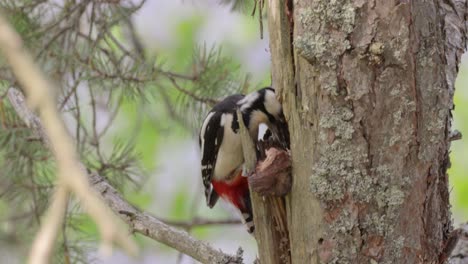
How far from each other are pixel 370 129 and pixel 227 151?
892mm

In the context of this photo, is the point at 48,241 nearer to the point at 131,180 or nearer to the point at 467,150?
the point at 131,180

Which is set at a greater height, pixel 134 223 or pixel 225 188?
pixel 225 188

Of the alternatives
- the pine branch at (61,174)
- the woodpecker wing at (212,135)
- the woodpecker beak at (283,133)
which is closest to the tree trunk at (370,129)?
the woodpecker beak at (283,133)

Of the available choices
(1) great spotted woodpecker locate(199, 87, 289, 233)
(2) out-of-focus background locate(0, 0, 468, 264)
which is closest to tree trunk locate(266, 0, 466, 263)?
(1) great spotted woodpecker locate(199, 87, 289, 233)

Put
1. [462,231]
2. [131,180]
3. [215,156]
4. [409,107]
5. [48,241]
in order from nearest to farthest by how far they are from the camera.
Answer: [48,241]
[409,107]
[462,231]
[215,156]
[131,180]

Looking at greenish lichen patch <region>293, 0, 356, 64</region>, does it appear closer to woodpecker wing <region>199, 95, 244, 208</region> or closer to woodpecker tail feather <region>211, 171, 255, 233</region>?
woodpecker wing <region>199, 95, 244, 208</region>

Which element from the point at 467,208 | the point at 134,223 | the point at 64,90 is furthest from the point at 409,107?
the point at 467,208

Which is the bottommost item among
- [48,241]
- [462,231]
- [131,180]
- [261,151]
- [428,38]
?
[48,241]

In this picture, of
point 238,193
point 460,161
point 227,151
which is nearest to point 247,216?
point 238,193

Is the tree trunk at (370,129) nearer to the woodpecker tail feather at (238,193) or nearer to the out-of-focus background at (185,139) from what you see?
the woodpecker tail feather at (238,193)

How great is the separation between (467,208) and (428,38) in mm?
2976

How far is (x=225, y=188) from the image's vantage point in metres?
2.68

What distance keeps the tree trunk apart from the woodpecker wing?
2.54ft

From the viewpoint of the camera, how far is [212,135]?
101 inches
